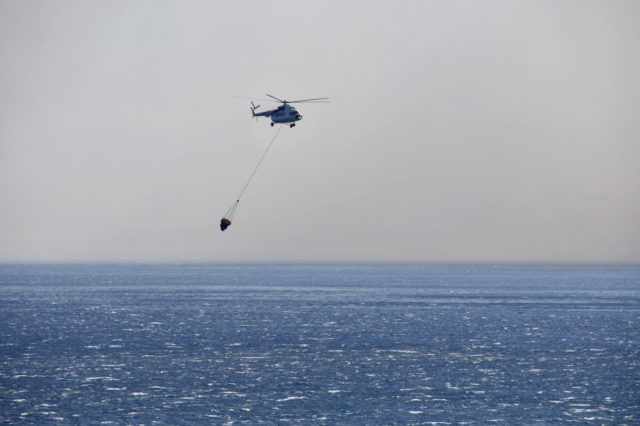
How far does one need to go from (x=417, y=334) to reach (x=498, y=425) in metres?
50.4

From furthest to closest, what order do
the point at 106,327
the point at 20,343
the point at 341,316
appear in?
the point at 341,316
the point at 106,327
the point at 20,343

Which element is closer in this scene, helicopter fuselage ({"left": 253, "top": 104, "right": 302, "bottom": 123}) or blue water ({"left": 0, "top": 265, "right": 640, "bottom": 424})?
blue water ({"left": 0, "top": 265, "right": 640, "bottom": 424})

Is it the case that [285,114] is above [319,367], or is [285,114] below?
above

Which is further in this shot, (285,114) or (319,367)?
(285,114)

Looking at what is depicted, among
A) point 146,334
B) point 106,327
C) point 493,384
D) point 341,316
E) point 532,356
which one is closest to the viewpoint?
point 493,384

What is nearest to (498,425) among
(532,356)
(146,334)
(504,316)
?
(532,356)

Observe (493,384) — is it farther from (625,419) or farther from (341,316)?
(341,316)

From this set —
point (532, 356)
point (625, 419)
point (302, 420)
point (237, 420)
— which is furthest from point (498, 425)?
point (532, 356)

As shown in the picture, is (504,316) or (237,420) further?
(504,316)

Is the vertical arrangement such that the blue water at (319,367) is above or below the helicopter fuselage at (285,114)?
below

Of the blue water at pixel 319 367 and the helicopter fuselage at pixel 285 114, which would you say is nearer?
the blue water at pixel 319 367

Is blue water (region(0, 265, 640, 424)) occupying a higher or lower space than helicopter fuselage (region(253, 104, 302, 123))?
lower

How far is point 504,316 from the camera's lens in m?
128

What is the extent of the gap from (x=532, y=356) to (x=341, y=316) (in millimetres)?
50465
